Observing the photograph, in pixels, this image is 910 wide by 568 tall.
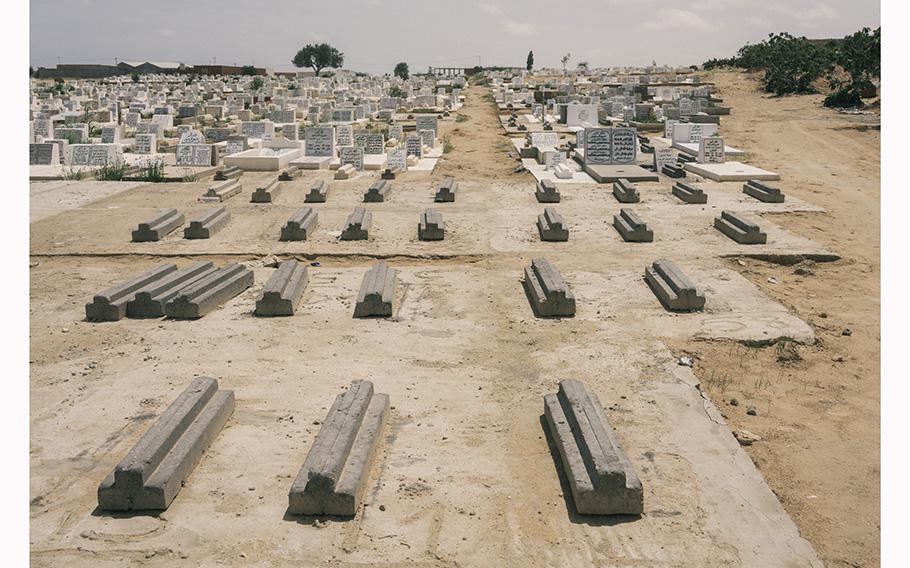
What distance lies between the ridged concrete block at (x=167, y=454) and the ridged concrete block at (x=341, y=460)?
78cm

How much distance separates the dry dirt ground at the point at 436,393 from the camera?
4.39m

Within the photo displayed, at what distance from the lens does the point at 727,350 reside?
7.54m

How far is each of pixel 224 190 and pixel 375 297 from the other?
329 inches

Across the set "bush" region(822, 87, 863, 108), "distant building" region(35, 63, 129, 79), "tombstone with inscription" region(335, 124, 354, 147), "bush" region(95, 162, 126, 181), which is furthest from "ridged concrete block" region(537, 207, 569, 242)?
"distant building" region(35, 63, 129, 79)

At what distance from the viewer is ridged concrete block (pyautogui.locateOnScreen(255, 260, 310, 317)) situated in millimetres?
8461

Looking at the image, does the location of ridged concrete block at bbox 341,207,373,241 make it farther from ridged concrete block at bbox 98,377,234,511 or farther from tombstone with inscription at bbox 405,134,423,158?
tombstone with inscription at bbox 405,134,423,158

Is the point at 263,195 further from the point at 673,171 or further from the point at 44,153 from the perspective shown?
the point at 673,171

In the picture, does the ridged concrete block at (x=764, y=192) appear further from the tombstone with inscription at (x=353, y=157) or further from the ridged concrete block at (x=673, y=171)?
the tombstone with inscription at (x=353, y=157)

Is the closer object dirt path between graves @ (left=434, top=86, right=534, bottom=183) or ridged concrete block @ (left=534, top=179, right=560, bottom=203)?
ridged concrete block @ (left=534, top=179, right=560, bottom=203)

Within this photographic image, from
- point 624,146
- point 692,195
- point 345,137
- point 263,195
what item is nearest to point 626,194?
point 692,195

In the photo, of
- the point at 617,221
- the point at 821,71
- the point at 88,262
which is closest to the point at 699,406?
the point at 617,221

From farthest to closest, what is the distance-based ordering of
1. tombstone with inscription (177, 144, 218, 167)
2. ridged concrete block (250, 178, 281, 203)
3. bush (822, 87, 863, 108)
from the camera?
bush (822, 87, 863, 108), tombstone with inscription (177, 144, 218, 167), ridged concrete block (250, 178, 281, 203)

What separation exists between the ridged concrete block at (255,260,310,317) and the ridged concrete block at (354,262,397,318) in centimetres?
74

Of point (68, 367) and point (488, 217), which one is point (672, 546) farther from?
point (488, 217)
